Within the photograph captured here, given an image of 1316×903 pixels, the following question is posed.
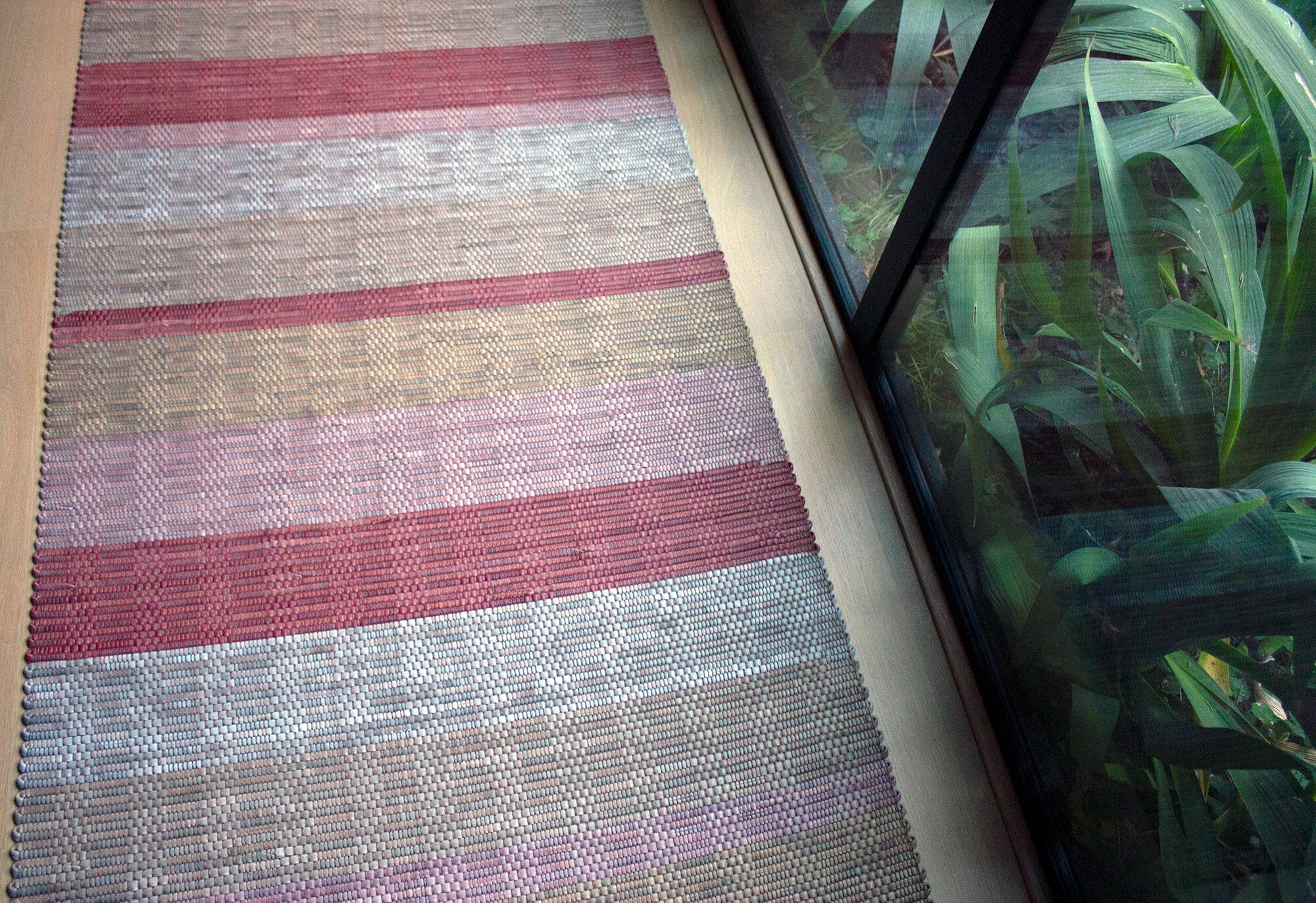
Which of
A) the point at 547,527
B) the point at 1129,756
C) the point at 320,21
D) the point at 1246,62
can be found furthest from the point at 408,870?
the point at 320,21

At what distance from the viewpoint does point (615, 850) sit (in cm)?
104

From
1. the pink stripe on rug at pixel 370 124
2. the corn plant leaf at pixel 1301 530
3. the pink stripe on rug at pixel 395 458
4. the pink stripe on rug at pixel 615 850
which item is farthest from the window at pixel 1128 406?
the pink stripe on rug at pixel 370 124

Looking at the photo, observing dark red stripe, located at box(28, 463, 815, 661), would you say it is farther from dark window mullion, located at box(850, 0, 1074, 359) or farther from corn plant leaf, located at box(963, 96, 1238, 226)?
corn plant leaf, located at box(963, 96, 1238, 226)

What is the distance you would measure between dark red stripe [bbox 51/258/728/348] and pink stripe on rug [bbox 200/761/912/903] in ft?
2.31

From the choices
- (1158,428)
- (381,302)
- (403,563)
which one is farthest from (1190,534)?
(381,302)

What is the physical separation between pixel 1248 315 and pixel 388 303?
103 cm

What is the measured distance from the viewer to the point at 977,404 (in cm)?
108

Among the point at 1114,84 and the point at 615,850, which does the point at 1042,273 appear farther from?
the point at 615,850

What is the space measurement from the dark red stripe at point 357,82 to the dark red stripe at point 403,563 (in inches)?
27.8

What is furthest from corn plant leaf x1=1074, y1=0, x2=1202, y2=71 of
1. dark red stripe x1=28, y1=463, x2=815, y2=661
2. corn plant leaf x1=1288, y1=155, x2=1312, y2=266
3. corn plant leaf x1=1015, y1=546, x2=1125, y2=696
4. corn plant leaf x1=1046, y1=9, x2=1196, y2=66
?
dark red stripe x1=28, y1=463, x2=815, y2=661

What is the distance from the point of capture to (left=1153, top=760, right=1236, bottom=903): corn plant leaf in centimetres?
79

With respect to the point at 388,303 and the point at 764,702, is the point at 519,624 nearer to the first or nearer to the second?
the point at 764,702

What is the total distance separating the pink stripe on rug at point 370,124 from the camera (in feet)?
4.80

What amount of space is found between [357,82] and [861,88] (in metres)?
0.80
